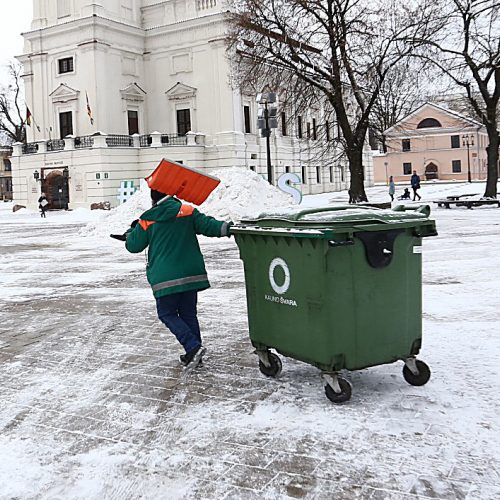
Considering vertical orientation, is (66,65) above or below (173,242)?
above

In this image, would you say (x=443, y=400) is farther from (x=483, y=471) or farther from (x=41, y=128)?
(x=41, y=128)

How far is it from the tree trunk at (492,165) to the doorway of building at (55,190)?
89.1ft

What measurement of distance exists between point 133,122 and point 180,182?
40.9 m

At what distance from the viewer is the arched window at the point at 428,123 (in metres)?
77.3

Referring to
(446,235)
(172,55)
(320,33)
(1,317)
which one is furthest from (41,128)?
(1,317)

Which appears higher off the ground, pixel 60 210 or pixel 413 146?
pixel 413 146

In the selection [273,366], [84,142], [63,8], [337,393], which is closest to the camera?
[337,393]

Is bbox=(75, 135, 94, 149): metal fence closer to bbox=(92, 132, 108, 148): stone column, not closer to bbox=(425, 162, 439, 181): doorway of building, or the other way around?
bbox=(92, 132, 108, 148): stone column

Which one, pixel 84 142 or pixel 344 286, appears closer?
pixel 344 286

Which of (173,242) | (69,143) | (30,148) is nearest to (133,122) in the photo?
(69,143)

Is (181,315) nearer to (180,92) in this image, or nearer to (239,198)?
(239,198)

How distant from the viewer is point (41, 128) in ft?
149

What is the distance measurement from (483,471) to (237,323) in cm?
424

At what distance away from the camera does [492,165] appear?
29250 mm
